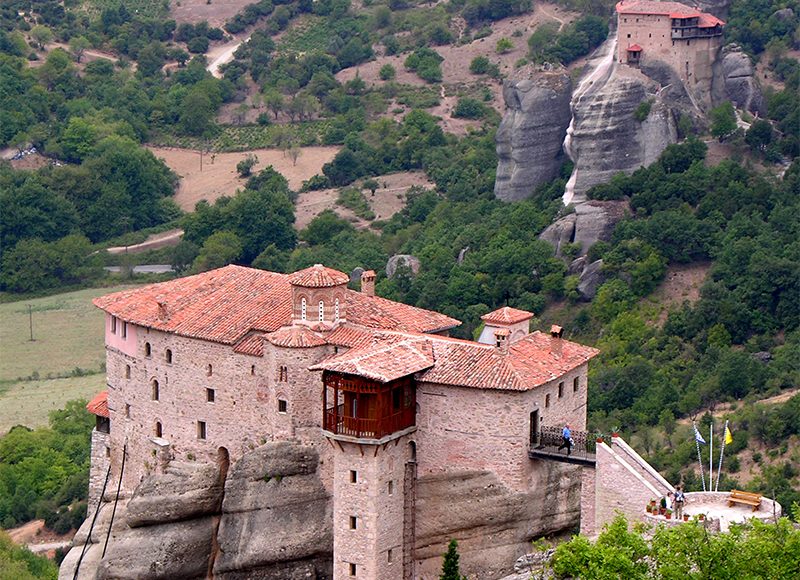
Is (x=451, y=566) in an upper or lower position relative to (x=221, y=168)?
upper

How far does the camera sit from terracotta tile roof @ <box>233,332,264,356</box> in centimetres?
6956

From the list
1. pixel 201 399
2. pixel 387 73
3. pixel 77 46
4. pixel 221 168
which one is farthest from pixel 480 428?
pixel 77 46

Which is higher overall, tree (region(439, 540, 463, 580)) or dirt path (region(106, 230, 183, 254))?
tree (region(439, 540, 463, 580))

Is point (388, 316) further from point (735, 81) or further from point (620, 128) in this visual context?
point (735, 81)

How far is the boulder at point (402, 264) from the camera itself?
10962 cm

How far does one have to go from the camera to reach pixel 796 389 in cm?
8950

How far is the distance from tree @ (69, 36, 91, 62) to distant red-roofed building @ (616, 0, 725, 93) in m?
55.8

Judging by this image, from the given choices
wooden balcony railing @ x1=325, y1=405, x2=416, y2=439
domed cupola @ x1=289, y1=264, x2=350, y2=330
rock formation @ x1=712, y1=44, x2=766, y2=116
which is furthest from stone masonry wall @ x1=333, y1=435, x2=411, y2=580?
rock formation @ x1=712, y1=44, x2=766, y2=116

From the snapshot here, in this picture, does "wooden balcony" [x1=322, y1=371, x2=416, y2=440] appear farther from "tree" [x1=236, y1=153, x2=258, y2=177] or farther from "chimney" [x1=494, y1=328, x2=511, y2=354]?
"tree" [x1=236, y1=153, x2=258, y2=177]

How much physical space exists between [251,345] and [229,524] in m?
5.05

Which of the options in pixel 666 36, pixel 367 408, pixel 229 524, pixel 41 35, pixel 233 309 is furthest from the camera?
pixel 41 35

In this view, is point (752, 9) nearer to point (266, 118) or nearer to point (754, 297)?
point (754, 297)

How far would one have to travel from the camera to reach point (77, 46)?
155 meters

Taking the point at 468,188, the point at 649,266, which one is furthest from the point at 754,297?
the point at 468,188
